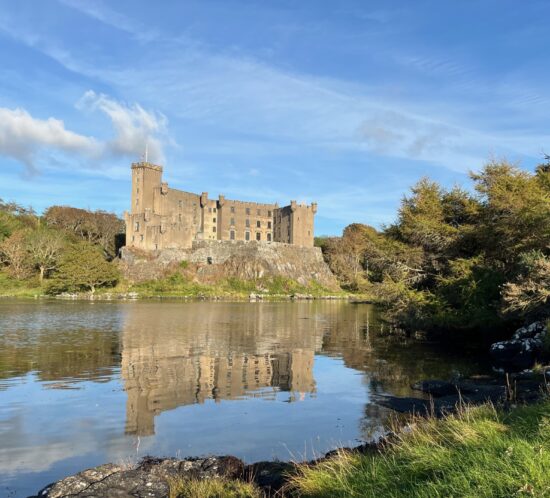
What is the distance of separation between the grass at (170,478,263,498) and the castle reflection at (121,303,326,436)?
4968 millimetres

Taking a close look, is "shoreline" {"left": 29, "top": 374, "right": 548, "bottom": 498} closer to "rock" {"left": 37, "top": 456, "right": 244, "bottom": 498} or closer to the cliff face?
"rock" {"left": 37, "top": 456, "right": 244, "bottom": 498}

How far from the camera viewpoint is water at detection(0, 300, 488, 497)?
1215 centimetres

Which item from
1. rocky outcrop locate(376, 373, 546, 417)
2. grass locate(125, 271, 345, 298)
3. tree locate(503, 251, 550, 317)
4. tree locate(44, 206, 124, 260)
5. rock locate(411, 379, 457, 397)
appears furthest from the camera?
tree locate(44, 206, 124, 260)

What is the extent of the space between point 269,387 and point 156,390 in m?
4.21

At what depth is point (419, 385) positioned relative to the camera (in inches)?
763

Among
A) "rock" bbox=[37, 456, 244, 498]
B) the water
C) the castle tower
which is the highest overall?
the castle tower

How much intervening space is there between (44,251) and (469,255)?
7718cm

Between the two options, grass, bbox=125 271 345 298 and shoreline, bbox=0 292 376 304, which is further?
grass, bbox=125 271 345 298

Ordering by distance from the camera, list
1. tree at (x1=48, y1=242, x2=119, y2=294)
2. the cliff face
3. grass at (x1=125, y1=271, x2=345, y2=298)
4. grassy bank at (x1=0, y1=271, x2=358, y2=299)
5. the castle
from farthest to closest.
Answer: the castle, the cliff face, grass at (x1=125, y1=271, x2=345, y2=298), grassy bank at (x1=0, y1=271, x2=358, y2=299), tree at (x1=48, y1=242, x2=119, y2=294)

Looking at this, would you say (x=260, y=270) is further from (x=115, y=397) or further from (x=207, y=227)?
(x=115, y=397)

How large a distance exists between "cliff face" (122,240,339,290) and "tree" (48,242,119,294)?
984 cm

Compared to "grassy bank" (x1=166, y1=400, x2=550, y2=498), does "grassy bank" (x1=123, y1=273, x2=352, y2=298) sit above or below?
above

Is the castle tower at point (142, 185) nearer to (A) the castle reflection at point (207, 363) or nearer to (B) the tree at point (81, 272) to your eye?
(B) the tree at point (81, 272)

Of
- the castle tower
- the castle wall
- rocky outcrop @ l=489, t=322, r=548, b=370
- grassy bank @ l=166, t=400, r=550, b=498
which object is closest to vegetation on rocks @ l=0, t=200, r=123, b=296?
the castle tower
